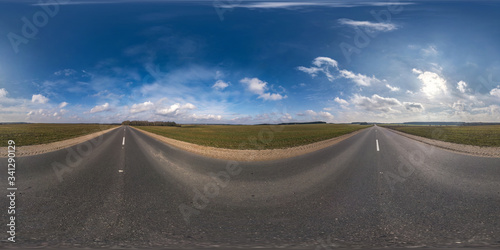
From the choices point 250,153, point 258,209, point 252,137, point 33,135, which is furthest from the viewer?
point 252,137

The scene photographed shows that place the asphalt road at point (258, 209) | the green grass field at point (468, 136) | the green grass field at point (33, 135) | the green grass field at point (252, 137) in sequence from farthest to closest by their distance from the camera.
→ the green grass field at point (33, 135)
the green grass field at point (468, 136)
the green grass field at point (252, 137)
the asphalt road at point (258, 209)

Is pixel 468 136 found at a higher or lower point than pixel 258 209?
higher

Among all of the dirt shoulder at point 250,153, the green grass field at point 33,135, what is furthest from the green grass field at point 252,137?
the green grass field at point 33,135

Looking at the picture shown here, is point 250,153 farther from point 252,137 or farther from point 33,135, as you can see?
point 33,135

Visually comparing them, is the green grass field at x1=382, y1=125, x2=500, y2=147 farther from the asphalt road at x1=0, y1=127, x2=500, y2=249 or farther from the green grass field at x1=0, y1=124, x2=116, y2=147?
the green grass field at x1=0, y1=124, x2=116, y2=147

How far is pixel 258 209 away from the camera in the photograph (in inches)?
186

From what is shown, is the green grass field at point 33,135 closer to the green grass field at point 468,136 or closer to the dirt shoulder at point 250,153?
the dirt shoulder at point 250,153

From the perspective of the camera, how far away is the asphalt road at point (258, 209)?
3623 millimetres

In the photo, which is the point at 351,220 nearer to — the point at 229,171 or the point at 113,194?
the point at 229,171

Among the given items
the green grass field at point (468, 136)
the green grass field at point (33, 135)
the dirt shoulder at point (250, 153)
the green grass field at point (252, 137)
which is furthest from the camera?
the green grass field at point (33, 135)

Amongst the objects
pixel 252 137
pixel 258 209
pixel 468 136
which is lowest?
pixel 258 209

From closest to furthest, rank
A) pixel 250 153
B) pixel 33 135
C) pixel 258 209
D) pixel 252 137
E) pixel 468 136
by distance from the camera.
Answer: pixel 258 209
pixel 250 153
pixel 33 135
pixel 468 136
pixel 252 137

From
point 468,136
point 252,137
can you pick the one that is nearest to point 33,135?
point 252,137

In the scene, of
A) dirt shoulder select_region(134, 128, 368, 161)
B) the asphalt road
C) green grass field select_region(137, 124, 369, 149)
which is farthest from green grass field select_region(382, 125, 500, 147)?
the asphalt road
